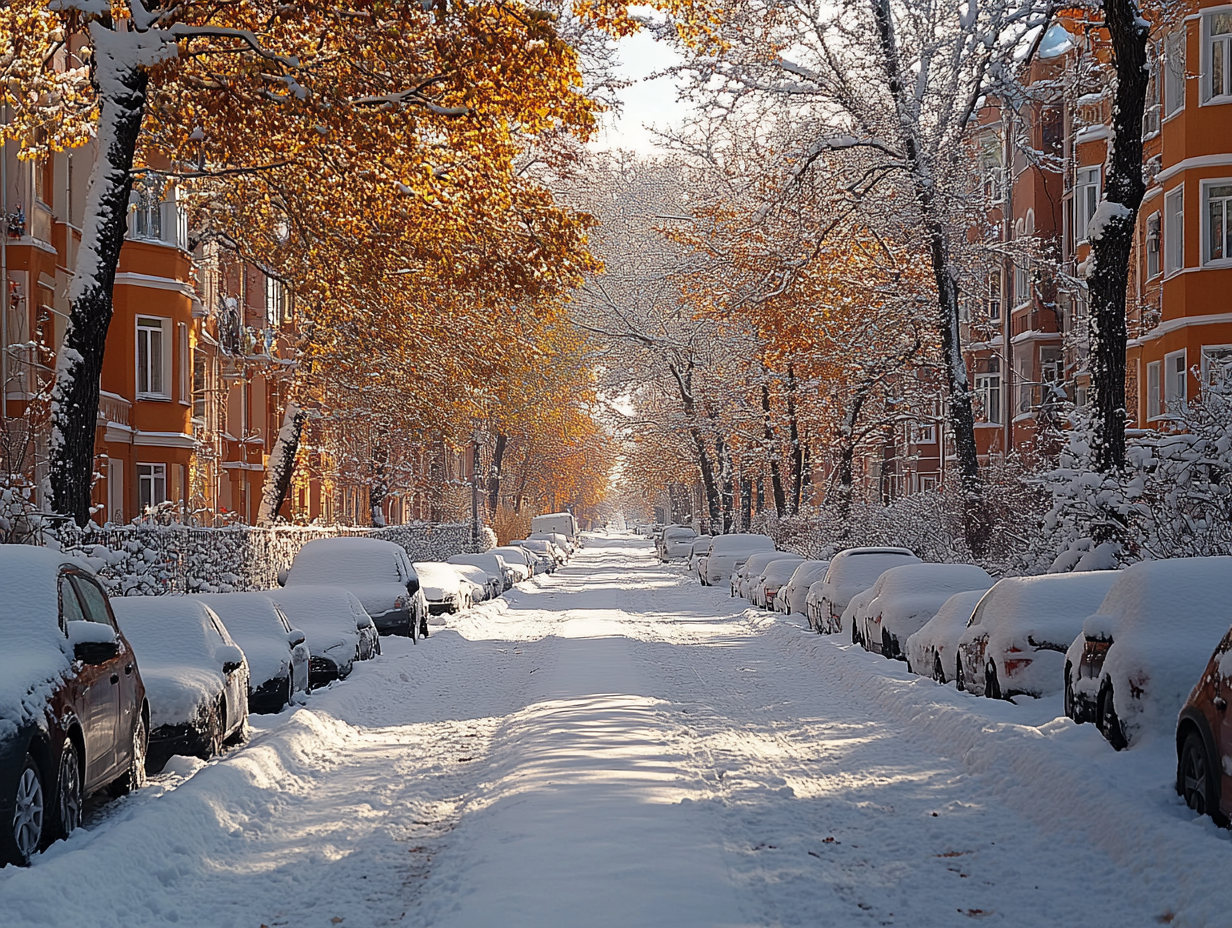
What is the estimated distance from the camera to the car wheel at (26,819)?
24.1ft

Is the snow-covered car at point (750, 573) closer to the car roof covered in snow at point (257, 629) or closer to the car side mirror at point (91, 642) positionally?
the car roof covered in snow at point (257, 629)

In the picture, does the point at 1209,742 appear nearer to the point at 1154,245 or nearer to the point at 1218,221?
the point at 1218,221

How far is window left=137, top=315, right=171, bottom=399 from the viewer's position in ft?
116

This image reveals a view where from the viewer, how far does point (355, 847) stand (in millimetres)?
8758

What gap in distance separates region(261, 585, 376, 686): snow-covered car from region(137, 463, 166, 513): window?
56.4 ft

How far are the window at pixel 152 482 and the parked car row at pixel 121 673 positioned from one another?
17562 mm

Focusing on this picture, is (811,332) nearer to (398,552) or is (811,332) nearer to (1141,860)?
(398,552)

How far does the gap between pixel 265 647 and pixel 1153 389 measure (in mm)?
27082

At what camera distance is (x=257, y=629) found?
15312 mm

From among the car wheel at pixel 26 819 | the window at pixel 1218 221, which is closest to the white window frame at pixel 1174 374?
the window at pixel 1218 221

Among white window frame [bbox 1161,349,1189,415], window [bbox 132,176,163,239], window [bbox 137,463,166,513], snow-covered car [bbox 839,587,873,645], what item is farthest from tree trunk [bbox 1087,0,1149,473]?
window [bbox 137,463,166,513]

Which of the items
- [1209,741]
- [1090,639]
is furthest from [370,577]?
[1209,741]

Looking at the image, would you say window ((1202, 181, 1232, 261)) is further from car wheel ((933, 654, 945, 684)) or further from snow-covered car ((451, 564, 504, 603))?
car wheel ((933, 654, 945, 684))

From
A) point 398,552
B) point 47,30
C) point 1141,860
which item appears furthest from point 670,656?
point 1141,860
